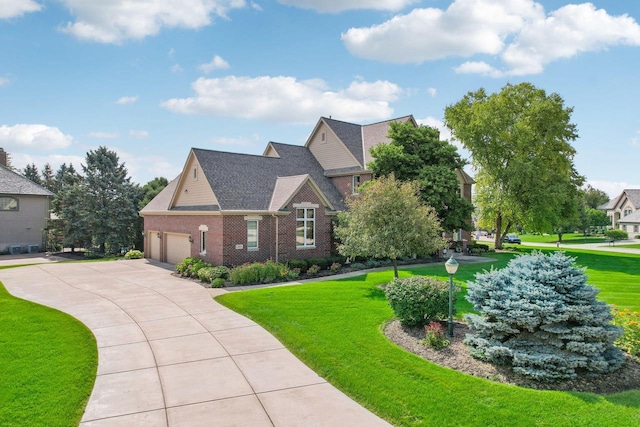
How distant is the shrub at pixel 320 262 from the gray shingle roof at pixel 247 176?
3.90 meters

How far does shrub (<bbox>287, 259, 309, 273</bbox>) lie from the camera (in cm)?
2236

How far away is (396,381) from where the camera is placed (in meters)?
7.94

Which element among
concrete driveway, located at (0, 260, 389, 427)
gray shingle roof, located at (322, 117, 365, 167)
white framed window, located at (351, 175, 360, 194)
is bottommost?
concrete driveway, located at (0, 260, 389, 427)

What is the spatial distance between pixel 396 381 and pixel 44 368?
7418 mm

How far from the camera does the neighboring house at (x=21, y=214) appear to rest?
123 ft

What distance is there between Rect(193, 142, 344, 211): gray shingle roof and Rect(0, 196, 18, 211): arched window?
83.4ft

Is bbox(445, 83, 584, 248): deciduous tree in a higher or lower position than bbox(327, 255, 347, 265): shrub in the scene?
higher

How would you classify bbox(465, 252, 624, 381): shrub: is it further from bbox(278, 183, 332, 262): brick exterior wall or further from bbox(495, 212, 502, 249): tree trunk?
bbox(495, 212, 502, 249): tree trunk

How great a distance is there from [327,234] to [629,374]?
18.2 metres

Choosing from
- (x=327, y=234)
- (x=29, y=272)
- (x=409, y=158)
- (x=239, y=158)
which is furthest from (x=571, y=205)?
(x=29, y=272)

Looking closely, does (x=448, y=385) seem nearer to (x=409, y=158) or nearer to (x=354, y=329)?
(x=354, y=329)

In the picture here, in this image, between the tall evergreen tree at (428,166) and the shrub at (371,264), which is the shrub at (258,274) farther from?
the tall evergreen tree at (428,166)

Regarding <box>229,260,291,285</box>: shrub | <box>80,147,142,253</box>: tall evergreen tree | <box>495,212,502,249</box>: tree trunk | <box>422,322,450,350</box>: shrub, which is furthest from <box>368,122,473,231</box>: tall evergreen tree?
<box>80,147,142,253</box>: tall evergreen tree

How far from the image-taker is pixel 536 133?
36.5m
